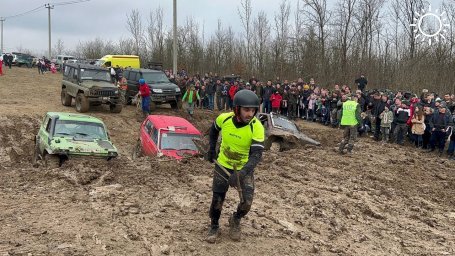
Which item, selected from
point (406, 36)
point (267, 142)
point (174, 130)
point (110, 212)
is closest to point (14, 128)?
point (174, 130)

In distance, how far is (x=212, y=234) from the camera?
19.6 ft

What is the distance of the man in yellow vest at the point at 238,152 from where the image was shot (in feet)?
18.1

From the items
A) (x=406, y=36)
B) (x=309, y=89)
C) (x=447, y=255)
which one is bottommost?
(x=447, y=255)

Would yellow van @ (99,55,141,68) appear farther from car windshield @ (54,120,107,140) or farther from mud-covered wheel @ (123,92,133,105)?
car windshield @ (54,120,107,140)

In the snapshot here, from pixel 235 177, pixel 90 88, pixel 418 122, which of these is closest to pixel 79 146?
pixel 235 177

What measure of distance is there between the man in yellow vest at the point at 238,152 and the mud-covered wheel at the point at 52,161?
6233 millimetres

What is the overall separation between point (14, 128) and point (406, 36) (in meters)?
26.7

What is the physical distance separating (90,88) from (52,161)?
9.28 meters

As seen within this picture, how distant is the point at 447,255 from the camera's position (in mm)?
6156

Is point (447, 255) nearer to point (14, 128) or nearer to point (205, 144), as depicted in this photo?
point (205, 144)

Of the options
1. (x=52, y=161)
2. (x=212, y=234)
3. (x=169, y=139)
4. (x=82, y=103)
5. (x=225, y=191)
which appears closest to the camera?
(x=225, y=191)

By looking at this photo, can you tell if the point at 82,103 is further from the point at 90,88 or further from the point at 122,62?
the point at 122,62

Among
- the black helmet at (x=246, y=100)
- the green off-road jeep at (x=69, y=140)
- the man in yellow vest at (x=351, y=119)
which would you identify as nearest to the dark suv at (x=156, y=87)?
the green off-road jeep at (x=69, y=140)

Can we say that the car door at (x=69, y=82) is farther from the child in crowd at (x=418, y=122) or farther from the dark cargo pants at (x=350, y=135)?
the child in crowd at (x=418, y=122)
